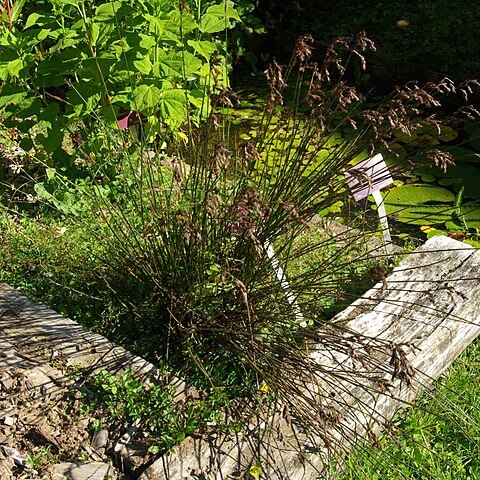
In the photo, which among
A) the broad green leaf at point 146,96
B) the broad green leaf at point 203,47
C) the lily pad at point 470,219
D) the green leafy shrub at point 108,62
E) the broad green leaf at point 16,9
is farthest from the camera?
the lily pad at point 470,219

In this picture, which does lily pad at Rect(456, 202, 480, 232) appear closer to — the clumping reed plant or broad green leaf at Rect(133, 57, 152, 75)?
the clumping reed plant

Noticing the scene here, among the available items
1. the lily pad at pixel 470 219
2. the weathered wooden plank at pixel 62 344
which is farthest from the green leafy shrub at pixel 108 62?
the lily pad at pixel 470 219

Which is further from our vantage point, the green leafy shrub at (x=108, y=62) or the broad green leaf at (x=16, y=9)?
the broad green leaf at (x=16, y=9)

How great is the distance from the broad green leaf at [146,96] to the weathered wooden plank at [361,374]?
3.70 ft

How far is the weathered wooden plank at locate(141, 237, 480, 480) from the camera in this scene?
92.0 inches

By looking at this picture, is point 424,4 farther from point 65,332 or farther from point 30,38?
point 65,332

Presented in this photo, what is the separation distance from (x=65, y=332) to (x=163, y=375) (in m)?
0.42

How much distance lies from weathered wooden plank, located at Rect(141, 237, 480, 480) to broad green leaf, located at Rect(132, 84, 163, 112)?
44.4 inches

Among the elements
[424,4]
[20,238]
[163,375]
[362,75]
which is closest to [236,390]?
[163,375]

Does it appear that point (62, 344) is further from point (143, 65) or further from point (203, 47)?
point (203, 47)

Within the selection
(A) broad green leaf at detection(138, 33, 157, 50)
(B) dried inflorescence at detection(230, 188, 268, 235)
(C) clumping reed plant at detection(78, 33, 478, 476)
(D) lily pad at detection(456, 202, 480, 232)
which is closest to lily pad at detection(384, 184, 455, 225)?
(D) lily pad at detection(456, 202, 480, 232)

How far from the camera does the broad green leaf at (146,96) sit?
3.13 metres

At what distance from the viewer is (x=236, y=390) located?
264cm

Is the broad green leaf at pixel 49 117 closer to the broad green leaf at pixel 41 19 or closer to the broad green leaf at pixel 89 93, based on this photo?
the broad green leaf at pixel 89 93
